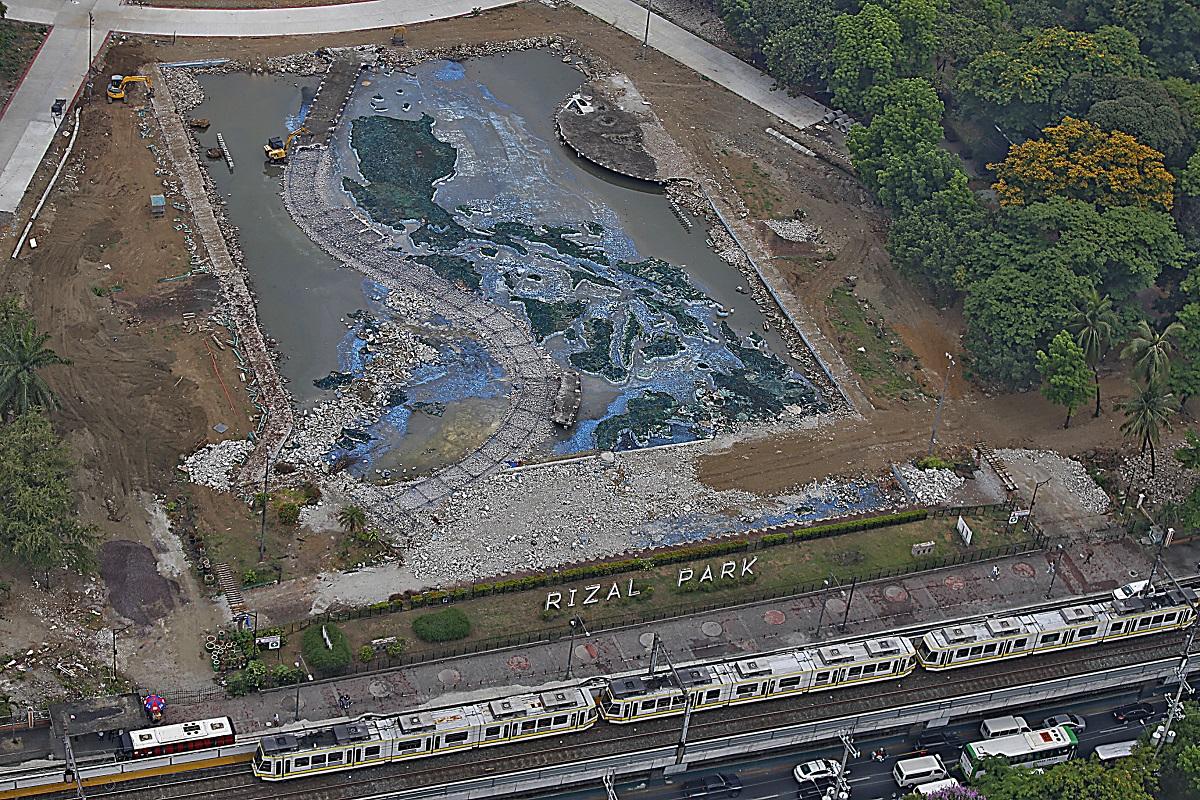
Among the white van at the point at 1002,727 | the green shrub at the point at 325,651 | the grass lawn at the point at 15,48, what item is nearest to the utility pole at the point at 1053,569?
the white van at the point at 1002,727

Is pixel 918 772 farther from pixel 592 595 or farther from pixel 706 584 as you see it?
pixel 592 595

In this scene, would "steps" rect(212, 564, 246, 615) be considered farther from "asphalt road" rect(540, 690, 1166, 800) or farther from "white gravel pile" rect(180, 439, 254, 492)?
"asphalt road" rect(540, 690, 1166, 800)

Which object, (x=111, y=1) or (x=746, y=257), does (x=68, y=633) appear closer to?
(x=746, y=257)

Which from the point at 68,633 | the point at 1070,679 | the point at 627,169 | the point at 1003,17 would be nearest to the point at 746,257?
the point at 627,169

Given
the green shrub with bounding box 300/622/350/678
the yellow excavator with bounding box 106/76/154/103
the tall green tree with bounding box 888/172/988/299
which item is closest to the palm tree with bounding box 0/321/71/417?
the green shrub with bounding box 300/622/350/678

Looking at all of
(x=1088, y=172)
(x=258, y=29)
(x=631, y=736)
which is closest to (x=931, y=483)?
(x=1088, y=172)

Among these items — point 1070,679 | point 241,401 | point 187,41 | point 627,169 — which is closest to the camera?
point 1070,679
